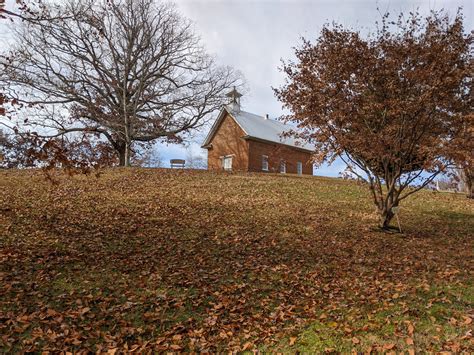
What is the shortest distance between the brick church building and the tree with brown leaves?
57.1ft

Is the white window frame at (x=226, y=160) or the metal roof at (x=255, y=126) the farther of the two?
the white window frame at (x=226, y=160)

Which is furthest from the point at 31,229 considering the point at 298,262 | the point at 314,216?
the point at 314,216

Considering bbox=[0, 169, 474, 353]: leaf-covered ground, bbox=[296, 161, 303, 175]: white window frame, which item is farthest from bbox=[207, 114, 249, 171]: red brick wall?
bbox=[0, 169, 474, 353]: leaf-covered ground

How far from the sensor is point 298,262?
770 cm

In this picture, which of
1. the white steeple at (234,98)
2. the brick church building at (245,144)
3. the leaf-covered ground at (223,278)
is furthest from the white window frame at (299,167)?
the leaf-covered ground at (223,278)

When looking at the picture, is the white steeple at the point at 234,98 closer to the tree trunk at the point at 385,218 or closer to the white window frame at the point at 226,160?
the white window frame at the point at 226,160

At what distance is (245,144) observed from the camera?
1168 inches

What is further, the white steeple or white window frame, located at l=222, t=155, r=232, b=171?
white window frame, located at l=222, t=155, r=232, b=171

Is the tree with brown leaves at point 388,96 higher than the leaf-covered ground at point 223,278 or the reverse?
higher

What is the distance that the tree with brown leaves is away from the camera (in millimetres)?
8984

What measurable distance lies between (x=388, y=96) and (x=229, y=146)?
22.1 m

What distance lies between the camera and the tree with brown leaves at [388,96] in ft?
29.5

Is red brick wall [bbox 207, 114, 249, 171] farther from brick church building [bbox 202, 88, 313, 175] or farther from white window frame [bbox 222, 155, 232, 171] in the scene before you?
white window frame [bbox 222, 155, 232, 171]

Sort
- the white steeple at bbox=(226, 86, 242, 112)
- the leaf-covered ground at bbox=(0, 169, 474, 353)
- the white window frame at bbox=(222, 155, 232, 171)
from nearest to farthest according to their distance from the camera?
the leaf-covered ground at bbox=(0, 169, 474, 353) < the white steeple at bbox=(226, 86, 242, 112) < the white window frame at bbox=(222, 155, 232, 171)
